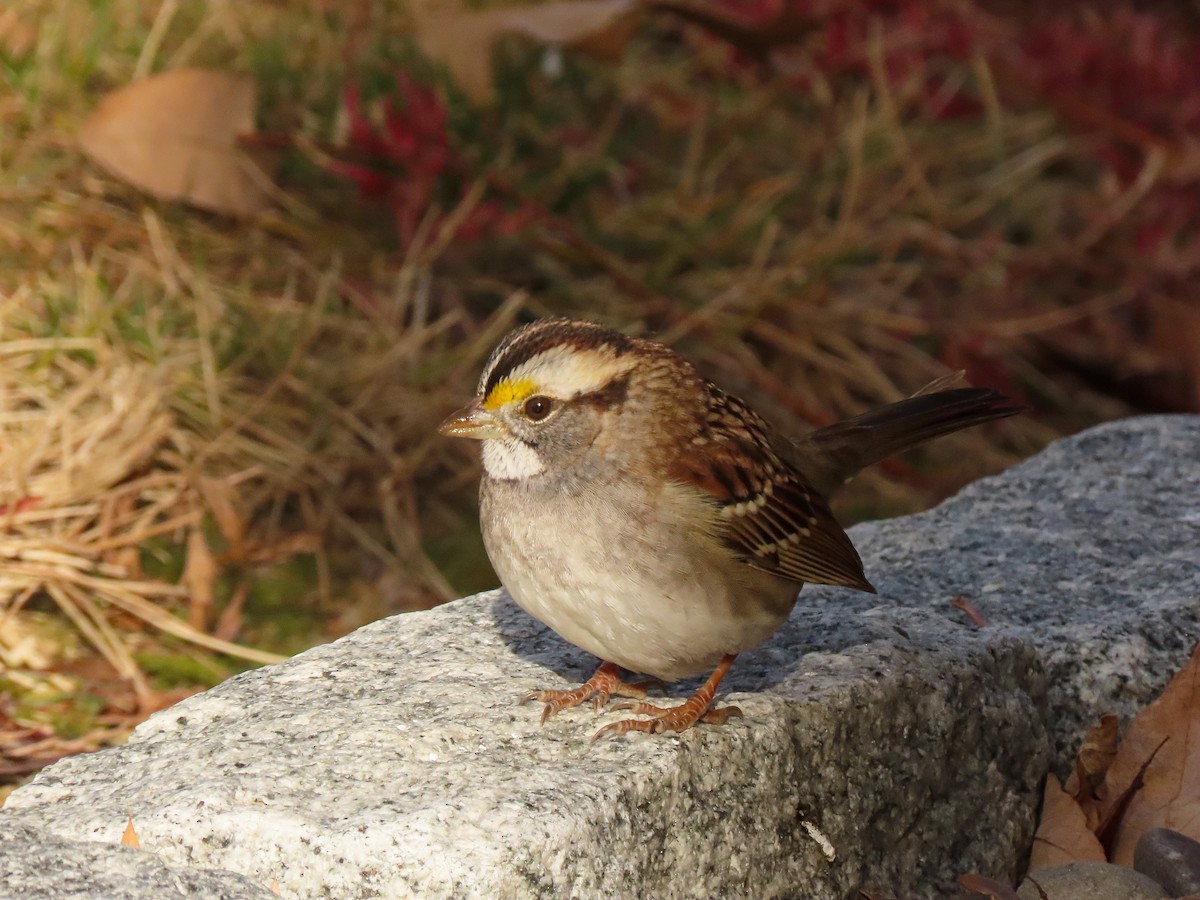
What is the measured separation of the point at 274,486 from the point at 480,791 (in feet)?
8.37

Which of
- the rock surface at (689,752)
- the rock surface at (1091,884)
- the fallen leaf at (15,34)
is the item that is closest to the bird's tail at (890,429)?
the rock surface at (689,752)

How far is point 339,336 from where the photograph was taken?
577cm

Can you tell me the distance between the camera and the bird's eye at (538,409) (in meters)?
3.26

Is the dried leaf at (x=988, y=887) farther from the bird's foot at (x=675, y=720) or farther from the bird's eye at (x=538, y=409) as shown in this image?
the bird's eye at (x=538, y=409)

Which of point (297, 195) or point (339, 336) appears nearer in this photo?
point (339, 336)

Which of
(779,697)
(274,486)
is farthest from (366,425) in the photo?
(779,697)

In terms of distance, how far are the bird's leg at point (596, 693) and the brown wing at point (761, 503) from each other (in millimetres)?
399

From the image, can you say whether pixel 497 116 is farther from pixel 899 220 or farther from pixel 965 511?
pixel 965 511

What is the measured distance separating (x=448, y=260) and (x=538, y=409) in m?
3.00

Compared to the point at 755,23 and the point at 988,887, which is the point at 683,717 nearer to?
the point at 988,887

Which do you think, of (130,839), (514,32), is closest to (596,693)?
(130,839)

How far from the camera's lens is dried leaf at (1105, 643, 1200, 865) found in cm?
327

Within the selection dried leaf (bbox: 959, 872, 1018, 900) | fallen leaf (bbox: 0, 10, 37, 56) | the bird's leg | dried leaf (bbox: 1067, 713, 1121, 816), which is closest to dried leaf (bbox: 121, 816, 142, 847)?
the bird's leg

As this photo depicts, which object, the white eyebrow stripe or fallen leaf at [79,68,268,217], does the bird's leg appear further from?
→ fallen leaf at [79,68,268,217]
